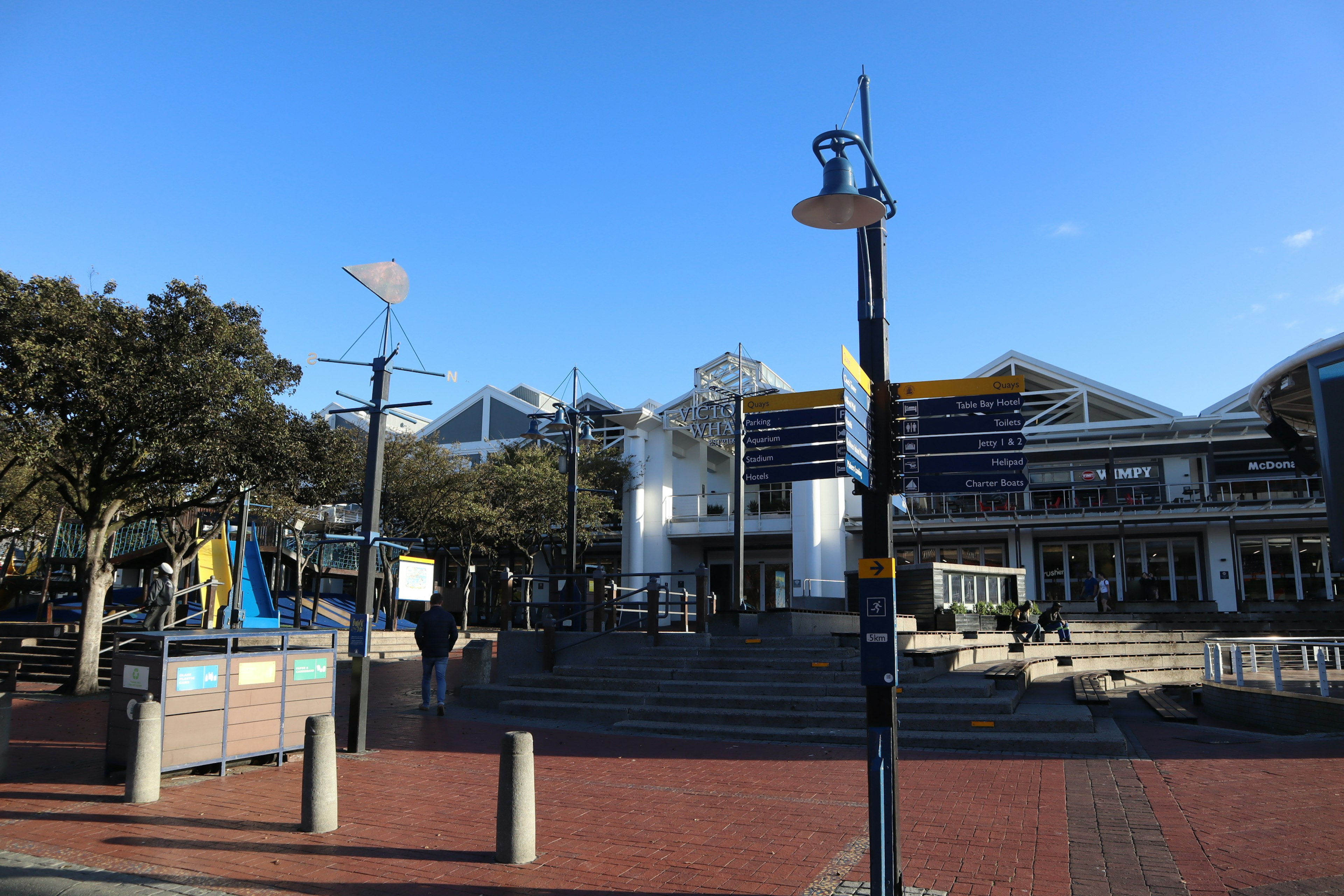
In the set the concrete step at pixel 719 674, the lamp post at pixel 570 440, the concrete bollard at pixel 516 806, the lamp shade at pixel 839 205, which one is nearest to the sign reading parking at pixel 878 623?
the lamp shade at pixel 839 205

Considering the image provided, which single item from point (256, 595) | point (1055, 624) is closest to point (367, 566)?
point (1055, 624)

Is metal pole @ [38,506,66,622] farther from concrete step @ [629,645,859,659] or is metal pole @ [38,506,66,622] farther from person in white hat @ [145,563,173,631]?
concrete step @ [629,645,859,659]

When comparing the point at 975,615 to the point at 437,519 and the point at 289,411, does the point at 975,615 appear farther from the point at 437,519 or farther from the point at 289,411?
the point at 437,519

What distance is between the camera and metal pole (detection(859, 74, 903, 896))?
4.47m

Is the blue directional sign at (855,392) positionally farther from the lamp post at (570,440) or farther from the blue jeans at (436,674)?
the lamp post at (570,440)

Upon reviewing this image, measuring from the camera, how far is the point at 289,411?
56.0ft

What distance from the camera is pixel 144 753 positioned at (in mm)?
7062

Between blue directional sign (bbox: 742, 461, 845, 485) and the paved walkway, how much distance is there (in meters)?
2.40

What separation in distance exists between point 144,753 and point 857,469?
246 inches

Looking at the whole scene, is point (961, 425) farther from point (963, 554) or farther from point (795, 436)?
point (963, 554)

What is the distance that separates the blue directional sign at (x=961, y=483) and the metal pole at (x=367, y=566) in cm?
622

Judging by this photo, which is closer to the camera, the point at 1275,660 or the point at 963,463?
the point at 963,463

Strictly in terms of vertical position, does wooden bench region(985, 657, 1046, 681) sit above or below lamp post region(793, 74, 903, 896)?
below

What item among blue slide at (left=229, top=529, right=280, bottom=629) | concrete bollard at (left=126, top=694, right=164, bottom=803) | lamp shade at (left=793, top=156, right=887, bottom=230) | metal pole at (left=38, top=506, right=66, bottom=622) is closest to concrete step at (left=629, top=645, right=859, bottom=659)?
concrete bollard at (left=126, top=694, right=164, bottom=803)
